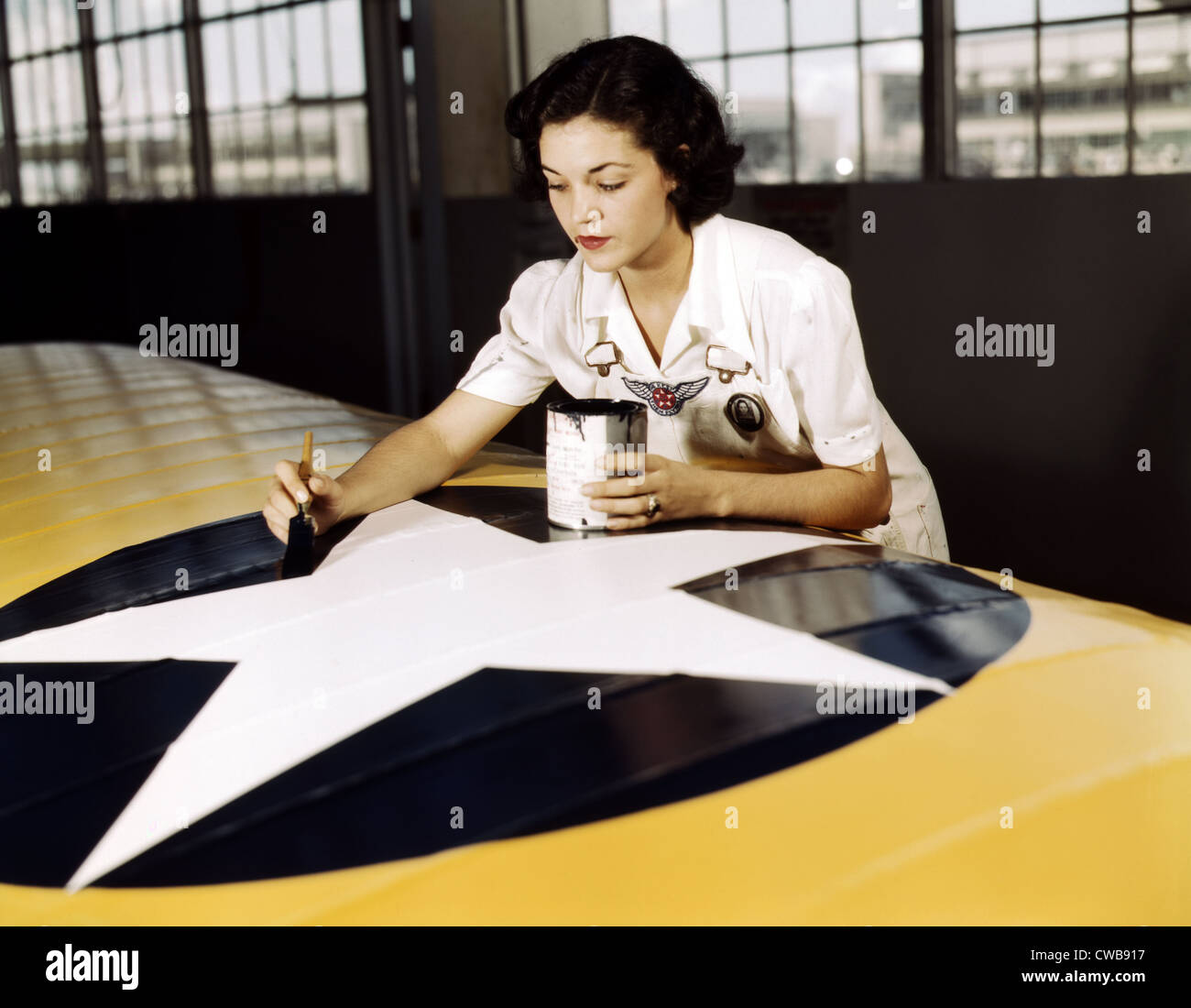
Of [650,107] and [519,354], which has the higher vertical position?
[650,107]

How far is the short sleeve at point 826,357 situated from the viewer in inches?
57.1

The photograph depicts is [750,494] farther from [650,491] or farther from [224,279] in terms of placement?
[224,279]

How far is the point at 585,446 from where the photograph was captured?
4.15ft

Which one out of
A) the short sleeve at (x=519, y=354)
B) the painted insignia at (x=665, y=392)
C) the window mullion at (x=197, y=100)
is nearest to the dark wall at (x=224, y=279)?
the window mullion at (x=197, y=100)

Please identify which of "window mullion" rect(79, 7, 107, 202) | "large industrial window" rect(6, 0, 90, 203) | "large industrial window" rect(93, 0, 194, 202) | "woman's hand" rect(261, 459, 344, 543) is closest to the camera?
"woman's hand" rect(261, 459, 344, 543)

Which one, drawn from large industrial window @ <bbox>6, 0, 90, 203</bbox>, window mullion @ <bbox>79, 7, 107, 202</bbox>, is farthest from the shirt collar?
large industrial window @ <bbox>6, 0, 90, 203</bbox>

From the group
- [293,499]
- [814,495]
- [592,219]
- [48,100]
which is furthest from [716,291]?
[48,100]

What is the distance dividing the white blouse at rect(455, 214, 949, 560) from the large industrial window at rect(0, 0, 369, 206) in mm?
3327

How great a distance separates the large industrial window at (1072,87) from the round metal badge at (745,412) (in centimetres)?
Answer: 168

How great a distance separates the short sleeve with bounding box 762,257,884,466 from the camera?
1449mm

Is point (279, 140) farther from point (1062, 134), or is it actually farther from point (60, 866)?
point (60, 866)

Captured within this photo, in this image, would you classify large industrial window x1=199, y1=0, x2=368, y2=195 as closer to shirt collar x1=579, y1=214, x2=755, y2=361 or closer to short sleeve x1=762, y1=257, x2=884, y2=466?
shirt collar x1=579, y1=214, x2=755, y2=361

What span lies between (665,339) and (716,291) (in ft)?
0.37

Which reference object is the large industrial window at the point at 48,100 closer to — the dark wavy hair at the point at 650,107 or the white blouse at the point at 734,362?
the white blouse at the point at 734,362
